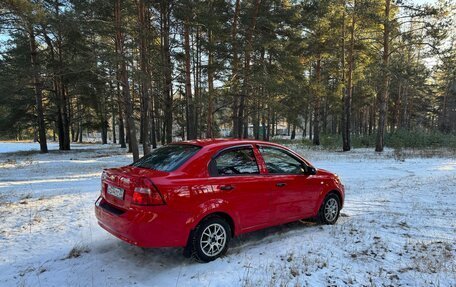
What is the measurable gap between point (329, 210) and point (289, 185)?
130 centimetres

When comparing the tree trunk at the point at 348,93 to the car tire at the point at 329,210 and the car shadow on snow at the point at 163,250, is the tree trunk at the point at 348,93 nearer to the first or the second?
the car tire at the point at 329,210

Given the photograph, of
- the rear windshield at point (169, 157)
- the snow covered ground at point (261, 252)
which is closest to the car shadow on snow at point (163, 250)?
the snow covered ground at point (261, 252)

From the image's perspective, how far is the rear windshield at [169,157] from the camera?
4.47 m

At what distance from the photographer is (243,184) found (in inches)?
185

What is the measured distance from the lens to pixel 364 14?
19.5 m

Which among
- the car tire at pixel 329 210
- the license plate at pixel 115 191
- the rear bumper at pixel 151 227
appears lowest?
the car tire at pixel 329 210

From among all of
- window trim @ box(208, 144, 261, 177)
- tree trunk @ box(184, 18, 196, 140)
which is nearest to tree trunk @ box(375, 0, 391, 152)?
tree trunk @ box(184, 18, 196, 140)

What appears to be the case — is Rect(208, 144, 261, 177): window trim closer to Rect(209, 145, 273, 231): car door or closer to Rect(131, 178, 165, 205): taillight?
Rect(209, 145, 273, 231): car door

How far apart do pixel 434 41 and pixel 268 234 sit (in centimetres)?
1851

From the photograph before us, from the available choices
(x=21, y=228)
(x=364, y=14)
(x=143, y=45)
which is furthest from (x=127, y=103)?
(x=364, y=14)

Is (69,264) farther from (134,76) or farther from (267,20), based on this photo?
(267,20)

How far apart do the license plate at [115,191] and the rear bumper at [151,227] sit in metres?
0.22

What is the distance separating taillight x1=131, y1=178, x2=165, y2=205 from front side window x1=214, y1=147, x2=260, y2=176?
935mm

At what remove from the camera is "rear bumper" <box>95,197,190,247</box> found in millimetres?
3967
